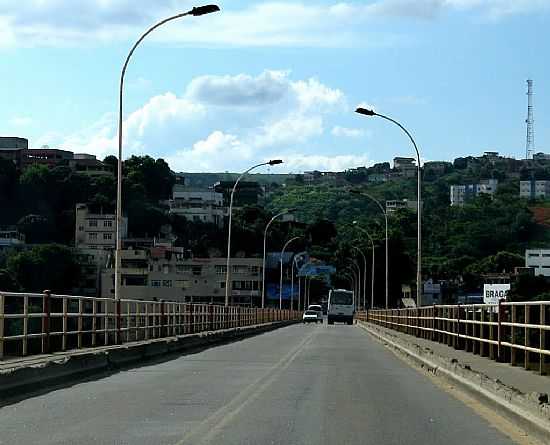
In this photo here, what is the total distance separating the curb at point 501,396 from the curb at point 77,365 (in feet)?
22.3

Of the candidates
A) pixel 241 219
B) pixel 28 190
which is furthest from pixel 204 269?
pixel 241 219

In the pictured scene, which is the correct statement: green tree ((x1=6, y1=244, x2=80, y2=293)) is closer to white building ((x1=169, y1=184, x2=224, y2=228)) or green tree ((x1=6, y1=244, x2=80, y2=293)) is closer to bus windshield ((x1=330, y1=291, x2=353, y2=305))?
bus windshield ((x1=330, y1=291, x2=353, y2=305))

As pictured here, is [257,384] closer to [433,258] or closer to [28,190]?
[28,190]

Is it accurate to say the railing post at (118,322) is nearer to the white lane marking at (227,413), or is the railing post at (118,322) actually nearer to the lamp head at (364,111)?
the white lane marking at (227,413)

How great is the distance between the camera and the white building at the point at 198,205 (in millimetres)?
160375

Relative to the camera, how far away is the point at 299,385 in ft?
59.2

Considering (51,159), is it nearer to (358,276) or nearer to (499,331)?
(358,276)

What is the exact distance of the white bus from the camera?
98000mm

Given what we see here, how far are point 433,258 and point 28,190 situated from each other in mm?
55046

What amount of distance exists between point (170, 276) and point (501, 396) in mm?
85637

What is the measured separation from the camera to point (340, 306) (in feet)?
323

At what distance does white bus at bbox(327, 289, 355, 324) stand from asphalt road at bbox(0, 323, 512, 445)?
250 ft

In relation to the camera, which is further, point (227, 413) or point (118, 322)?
point (118, 322)

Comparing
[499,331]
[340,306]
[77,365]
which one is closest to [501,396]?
[499,331]
